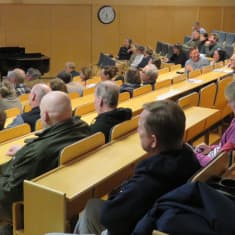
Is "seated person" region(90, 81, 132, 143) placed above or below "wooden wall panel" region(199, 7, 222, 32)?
below

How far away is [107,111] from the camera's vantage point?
3605 mm

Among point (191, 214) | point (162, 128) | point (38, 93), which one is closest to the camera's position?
point (191, 214)

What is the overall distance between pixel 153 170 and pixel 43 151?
966mm

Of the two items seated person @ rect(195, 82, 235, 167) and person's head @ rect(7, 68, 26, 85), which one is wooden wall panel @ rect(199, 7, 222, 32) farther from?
seated person @ rect(195, 82, 235, 167)

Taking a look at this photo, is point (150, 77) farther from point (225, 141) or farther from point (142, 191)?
point (142, 191)

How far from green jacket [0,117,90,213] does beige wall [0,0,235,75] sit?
9.73 m

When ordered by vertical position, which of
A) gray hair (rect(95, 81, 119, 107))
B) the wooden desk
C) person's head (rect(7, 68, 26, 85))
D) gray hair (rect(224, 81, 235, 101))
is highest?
gray hair (rect(224, 81, 235, 101))

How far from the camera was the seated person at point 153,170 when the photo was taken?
2053 millimetres

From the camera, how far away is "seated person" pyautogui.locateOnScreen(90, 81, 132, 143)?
3.48 m

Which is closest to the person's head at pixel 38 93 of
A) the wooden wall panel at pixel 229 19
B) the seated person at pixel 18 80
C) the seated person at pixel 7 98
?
the seated person at pixel 7 98

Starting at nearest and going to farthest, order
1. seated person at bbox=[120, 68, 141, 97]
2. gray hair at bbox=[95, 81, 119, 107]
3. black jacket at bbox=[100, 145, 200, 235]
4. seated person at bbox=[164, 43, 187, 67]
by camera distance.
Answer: black jacket at bbox=[100, 145, 200, 235] → gray hair at bbox=[95, 81, 119, 107] → seated person at bbox=[120, 68, 141, 97] → seated person at bbox=[164, 43, 187, 67]

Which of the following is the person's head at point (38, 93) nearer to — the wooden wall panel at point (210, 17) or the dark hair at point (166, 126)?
the dark hair at point (166, 126)

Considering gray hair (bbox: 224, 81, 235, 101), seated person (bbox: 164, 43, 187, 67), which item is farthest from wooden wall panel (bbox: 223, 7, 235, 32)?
gray hair (bbox: 224, 81, 235, 101)

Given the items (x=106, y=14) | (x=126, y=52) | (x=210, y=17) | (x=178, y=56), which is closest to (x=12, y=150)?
(x=178, y=56)
